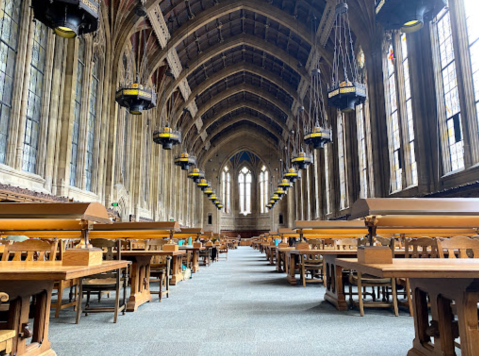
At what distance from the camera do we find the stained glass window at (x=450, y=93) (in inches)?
350

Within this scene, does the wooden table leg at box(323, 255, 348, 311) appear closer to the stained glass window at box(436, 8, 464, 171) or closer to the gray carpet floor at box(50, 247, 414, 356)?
the gray carpet floor at box(50, 247, 414, 356)

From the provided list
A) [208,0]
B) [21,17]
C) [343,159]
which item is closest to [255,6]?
[208,0]

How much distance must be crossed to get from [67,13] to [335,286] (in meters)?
5.60

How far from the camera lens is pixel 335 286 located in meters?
4.80

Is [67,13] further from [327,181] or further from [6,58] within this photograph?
[327,181]

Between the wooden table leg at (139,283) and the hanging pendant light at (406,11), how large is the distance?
5460 millimetres

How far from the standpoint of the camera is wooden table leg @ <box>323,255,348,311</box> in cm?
457

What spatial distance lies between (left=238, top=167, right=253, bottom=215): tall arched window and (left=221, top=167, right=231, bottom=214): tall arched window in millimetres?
1326

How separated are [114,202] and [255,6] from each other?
36.1 ft

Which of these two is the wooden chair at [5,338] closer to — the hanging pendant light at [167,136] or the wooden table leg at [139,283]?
the wooden table leg at [139,283]

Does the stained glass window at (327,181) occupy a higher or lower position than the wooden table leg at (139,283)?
higher

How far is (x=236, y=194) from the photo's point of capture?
1608 inches

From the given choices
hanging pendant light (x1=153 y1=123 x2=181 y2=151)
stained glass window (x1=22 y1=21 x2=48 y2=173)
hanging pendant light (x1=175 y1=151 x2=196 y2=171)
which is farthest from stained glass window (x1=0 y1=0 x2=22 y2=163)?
hanging pendant light (x1=175 y1=151 x2=196 y2=171)

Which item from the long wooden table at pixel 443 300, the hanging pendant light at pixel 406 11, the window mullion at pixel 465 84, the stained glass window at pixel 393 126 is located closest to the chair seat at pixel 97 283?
the long wooden table at pixel 443 300
